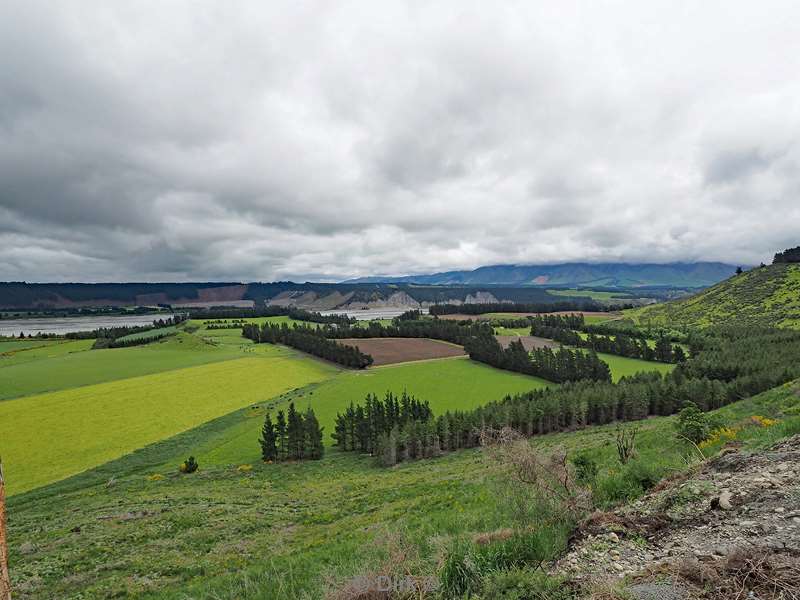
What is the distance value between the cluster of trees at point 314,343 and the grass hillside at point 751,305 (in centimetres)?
13984

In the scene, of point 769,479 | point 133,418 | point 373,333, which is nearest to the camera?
point 769,479

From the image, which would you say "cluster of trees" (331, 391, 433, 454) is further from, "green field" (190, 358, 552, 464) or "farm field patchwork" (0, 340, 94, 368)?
"farm field patchwork" (0, 340, 94, 368)

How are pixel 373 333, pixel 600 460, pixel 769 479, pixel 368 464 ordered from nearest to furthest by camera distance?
pixel 769 479
pixel 600 460
pixel 368 464
pixel 373 333

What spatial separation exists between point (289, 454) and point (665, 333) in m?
149

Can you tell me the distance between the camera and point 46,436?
183 feet

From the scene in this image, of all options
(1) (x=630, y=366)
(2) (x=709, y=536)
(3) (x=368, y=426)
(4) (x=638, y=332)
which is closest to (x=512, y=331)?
(4) (x=638, y=332)

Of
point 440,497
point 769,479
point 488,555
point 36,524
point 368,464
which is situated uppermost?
point 769,479

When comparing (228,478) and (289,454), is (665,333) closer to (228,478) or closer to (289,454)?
(289,454)

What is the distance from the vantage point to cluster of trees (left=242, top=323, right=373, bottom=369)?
11106cm

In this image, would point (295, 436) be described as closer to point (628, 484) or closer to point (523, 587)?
point (628, 484)

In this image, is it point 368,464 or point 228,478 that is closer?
point 228,478

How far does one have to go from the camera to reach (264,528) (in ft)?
69.4

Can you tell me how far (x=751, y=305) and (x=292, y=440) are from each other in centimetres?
20074

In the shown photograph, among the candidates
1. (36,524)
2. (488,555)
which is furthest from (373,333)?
(488,555)
